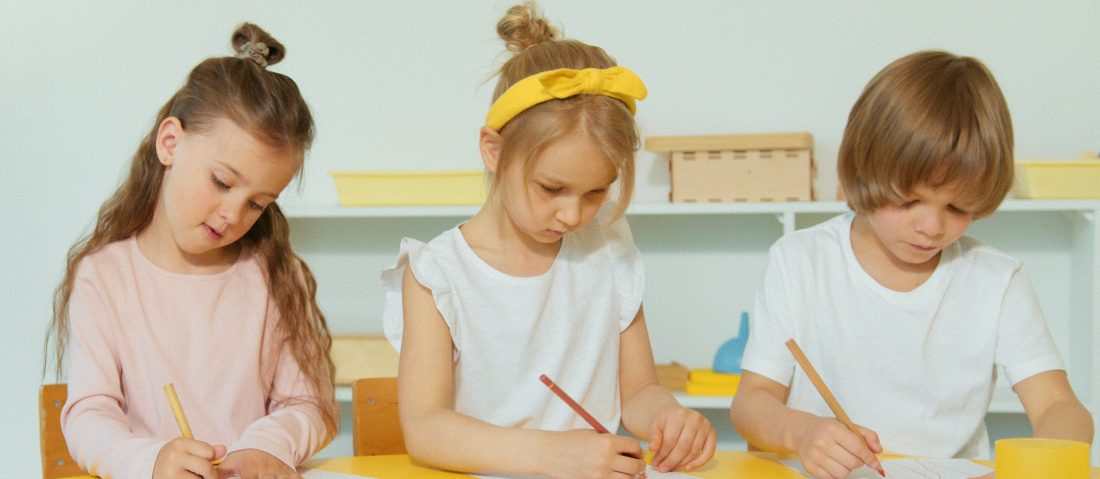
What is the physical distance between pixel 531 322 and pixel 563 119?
26 cm

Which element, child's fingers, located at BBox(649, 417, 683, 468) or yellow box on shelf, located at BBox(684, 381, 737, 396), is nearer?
child's fingers, located at BBox(649, 417, 683, 468)

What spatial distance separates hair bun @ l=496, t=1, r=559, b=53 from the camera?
1312 mm

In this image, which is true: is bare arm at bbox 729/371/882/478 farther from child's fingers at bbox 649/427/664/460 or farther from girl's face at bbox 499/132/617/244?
girl's face at bbox 499/132/617/244

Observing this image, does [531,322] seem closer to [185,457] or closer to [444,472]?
[444,472]

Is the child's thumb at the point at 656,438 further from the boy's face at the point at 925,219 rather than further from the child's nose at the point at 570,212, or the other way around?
the boy's face at the point at 925,219

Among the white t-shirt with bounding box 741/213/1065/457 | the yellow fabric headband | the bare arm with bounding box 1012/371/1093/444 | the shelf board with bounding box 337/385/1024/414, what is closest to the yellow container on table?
the bare arm with bounding box 1012/371/1093/444

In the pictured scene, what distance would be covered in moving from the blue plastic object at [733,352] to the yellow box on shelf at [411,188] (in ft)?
1.82

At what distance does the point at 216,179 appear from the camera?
1.28m

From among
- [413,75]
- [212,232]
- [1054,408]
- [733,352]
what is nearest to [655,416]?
[1054,408]

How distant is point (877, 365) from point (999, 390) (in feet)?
3.01

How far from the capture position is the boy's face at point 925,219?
3.97 feet

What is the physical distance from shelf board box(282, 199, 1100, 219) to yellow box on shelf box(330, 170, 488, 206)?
15mm

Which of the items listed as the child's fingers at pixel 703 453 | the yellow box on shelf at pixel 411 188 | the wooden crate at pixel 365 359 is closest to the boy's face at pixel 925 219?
the child's fingers at pixel 703 453

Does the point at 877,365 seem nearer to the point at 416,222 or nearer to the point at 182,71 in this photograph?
the point at 416,222
